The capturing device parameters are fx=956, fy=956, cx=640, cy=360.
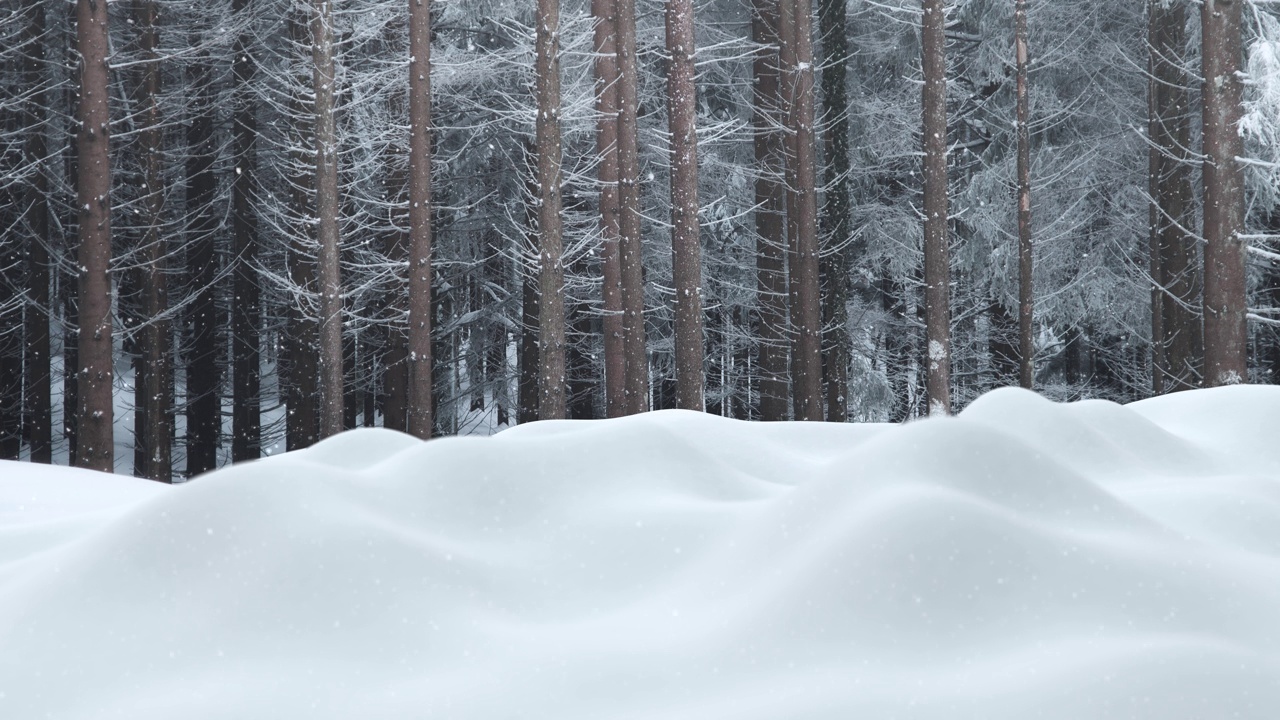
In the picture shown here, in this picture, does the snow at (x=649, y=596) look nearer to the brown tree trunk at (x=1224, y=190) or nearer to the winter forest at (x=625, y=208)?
the brown tree trunk at (x=1224, y=190)

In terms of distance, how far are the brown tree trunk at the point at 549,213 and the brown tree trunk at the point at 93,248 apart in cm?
506

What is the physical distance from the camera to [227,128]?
61.3 feet

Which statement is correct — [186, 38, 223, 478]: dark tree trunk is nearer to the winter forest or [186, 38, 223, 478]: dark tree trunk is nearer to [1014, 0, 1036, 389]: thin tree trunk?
the winter forest

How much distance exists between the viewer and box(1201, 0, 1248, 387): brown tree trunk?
10.6 metres

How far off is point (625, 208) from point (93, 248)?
6380mm

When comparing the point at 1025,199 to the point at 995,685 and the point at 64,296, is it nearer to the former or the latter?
the point at 995,685

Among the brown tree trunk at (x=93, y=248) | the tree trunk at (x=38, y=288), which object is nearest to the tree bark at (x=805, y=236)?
the brown tree trunk at (x=93, y=248)

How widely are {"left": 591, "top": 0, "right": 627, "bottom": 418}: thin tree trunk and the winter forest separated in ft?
0.17

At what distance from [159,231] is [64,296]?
399 cm

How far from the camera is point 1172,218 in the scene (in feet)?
50.4

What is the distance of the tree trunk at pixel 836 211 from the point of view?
1622 cm

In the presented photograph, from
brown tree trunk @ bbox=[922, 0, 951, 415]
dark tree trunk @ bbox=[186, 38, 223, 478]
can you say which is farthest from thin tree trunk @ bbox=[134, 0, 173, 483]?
brown tree trunk @ bbox=[922, 0, 951, 415]

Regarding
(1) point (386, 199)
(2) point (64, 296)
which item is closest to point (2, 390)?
(2) point (64, 296)

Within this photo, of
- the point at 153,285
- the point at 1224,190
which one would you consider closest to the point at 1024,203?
the point at 1224,190
